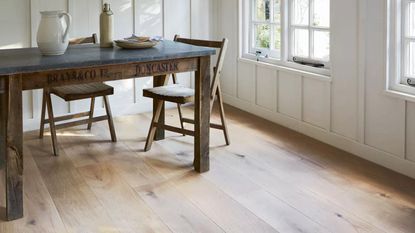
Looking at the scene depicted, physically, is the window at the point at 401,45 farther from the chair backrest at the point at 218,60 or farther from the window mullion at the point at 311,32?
the chair backrest at the point at 218,60

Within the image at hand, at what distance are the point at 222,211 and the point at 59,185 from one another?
1.14 meters

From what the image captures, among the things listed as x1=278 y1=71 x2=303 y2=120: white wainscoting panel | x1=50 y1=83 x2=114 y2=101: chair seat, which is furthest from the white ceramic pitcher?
x1=278 y1=71 x2=303 y2=120: white wainscoting panel

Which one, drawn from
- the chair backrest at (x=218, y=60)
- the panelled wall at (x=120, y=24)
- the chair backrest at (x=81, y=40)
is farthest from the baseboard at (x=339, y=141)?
the chair backrest at (x=81, y=40)

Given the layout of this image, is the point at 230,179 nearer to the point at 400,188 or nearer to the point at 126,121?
the point at 400,188

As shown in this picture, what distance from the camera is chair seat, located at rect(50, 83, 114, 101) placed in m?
3.51

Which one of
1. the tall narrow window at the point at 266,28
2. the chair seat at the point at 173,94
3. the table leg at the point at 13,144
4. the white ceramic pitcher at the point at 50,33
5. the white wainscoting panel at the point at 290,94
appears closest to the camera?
the table leg at the point at 13,144

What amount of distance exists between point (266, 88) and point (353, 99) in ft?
3.90

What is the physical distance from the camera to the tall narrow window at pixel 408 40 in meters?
3.10

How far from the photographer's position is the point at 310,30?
4035 mm

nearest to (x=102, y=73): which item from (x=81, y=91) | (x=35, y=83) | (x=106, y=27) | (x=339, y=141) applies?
(x=35, y=83)

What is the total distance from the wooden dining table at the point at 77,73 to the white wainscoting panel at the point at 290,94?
1290 mm

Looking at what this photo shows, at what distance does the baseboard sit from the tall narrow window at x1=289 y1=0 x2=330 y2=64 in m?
0.59

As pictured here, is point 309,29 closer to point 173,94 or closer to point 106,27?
point 173,94

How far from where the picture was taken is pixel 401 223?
250 centimetres
